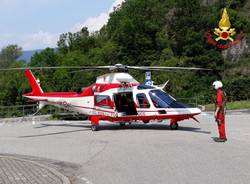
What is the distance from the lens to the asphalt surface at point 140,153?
1138 cm

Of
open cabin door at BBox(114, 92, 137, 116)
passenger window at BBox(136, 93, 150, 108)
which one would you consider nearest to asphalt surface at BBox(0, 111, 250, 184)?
open cabin door at BBox(114, 92, 137, 116)

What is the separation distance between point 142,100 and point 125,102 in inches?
41.5

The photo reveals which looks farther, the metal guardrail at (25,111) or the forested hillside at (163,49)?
the forested hillside at (163,49)

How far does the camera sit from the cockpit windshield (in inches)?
846

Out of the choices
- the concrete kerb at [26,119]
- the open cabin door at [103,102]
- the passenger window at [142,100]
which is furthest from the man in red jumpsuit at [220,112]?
the concrete kerb at [26,119]

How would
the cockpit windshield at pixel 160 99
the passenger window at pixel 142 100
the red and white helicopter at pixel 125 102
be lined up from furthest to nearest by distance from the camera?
the passenger window at pixel 142 100 → the cockpit windshield at pixel 160 99 → the red and white helicopter at pixel 125 102

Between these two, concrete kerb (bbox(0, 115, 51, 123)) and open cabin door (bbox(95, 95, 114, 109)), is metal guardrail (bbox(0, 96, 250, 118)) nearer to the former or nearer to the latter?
concrete kerb (bbox(0, 115, 51, 123))

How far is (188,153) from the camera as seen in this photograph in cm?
1466

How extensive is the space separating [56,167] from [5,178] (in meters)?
2.35

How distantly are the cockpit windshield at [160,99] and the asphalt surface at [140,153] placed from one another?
3.55 ft

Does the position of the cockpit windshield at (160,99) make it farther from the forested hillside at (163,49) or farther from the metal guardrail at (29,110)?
the forested hillside at (163,49)

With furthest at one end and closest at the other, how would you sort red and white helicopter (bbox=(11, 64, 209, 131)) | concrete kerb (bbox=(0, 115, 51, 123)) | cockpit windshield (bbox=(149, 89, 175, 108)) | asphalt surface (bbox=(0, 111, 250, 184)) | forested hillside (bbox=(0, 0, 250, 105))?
forested hillside (bbox=(0, 0, 250, 105)) < concrete kerb (bbox=(0, 115, 51, 123)) < cockpit windshield (bbox=(149, 89, 175, 108)) < red and white helicopter (bbox=(11, 64, 209, 131)) < asphalt surface (bbox=(0, 111, 250, 184))

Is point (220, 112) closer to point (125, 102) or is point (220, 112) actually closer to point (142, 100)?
point (142, 100)

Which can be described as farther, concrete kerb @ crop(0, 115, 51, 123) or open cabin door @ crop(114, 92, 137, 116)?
concrete kerb @ crop(0, 115, 51, 123)
